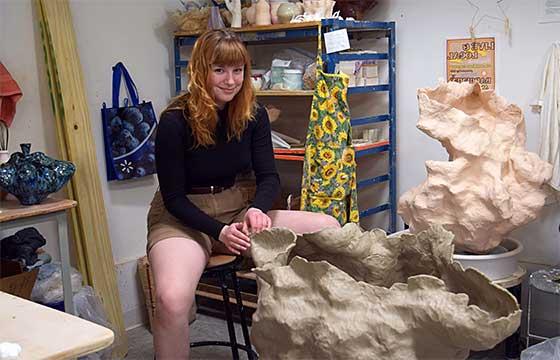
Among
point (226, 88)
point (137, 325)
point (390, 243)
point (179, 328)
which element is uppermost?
point (226, 88)

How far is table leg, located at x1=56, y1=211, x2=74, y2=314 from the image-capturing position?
2.41m

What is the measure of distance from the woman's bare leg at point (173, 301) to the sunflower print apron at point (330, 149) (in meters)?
0.94

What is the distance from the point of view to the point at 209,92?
2148mm

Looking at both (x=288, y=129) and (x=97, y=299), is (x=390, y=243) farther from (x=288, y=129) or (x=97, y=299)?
(x=288, y=129)

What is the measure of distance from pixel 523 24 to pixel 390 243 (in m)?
1.70

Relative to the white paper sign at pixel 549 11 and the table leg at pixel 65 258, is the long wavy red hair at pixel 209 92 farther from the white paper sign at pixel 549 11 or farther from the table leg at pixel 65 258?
the white paper sign at pixel 549 11

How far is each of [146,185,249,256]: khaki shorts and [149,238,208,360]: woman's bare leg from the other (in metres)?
0.13

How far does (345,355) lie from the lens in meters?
1.16

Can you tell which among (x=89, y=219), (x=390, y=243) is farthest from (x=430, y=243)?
(x=89, y=219)

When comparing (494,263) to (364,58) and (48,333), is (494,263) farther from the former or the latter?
(48,333)

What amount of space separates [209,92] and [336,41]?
0.83 metres

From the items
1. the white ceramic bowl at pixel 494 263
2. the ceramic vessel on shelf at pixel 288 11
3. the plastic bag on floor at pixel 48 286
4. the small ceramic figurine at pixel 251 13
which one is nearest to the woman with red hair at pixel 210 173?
the plastic bag on floor at pixel 48 286

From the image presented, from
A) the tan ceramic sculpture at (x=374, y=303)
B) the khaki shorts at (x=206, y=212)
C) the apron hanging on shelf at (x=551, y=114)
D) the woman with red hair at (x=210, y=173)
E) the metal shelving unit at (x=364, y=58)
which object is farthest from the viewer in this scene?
the metal shelving unit at (x=364, y=58)

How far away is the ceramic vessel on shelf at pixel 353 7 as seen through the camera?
303 cm
